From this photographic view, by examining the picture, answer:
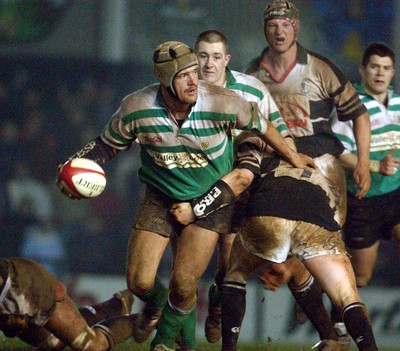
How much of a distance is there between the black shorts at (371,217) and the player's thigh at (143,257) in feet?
8.17

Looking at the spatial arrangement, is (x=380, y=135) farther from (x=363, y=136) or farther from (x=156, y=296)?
(x=156, y=296)

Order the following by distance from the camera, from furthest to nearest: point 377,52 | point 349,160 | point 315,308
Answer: point 377,52, point 349,160, point 315,308

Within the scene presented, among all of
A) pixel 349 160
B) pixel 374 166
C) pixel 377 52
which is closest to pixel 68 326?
pixel 349 160

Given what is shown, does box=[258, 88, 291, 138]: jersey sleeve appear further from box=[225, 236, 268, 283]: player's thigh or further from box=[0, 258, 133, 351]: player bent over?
box=[0, 258, 133, 351]: player bent over

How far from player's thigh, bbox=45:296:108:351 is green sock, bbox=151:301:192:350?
442 mm

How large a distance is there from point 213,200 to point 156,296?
2.98ft

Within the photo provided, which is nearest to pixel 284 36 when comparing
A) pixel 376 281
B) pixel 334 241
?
pixel 334 241

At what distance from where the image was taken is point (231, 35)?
14273 mm

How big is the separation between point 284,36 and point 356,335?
2315 mm

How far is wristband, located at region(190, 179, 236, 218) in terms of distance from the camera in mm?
7379

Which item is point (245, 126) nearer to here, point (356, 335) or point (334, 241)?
point (334, 241)

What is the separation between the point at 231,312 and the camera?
7.51m

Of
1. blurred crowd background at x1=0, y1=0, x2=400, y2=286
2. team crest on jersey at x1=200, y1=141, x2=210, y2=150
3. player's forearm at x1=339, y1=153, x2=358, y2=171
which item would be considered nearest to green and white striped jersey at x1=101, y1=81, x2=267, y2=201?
team crest on jersey at x1=200, y1=141, x2=210, y2=150

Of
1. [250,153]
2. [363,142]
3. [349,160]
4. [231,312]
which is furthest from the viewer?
[349,160]
